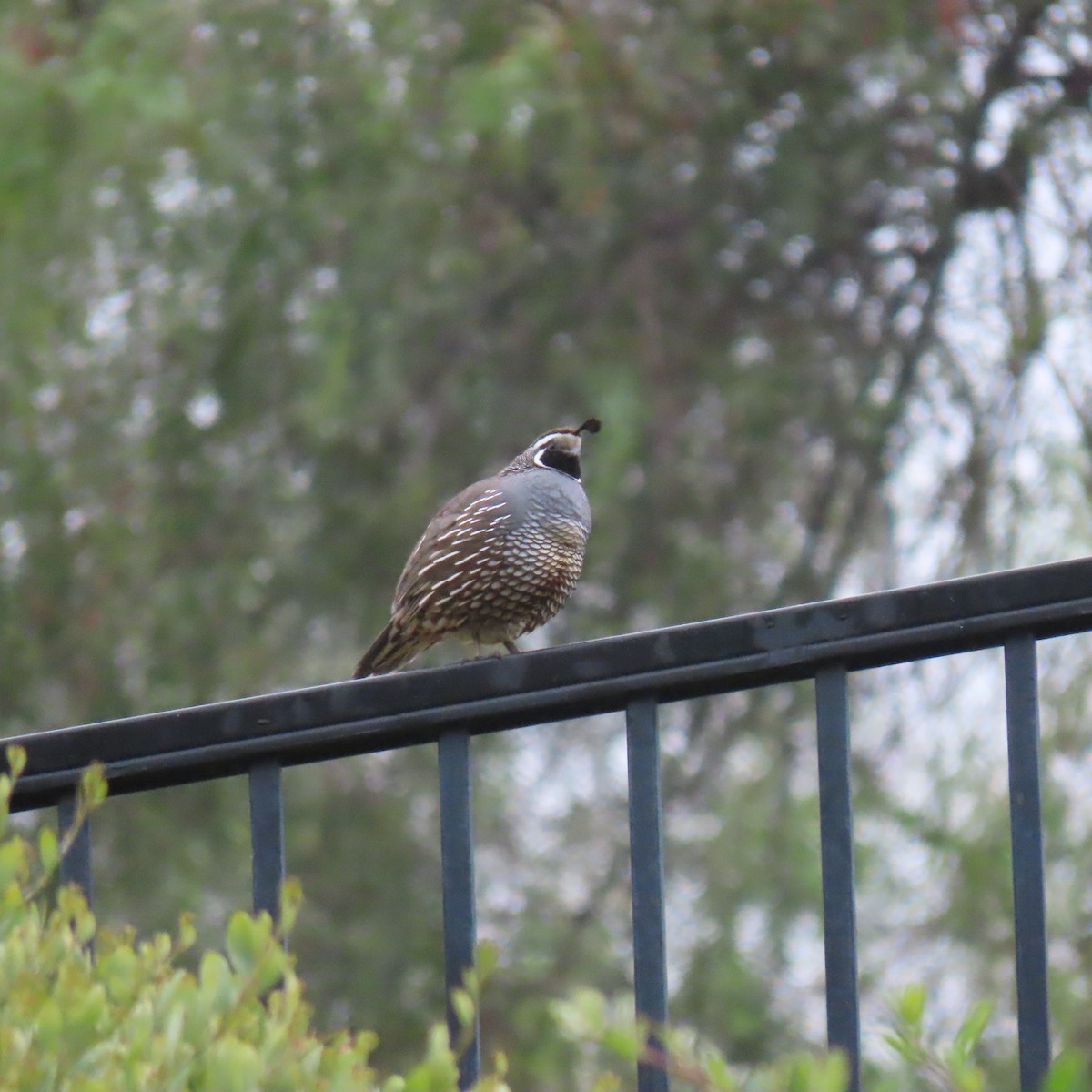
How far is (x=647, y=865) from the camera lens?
2.33 metres

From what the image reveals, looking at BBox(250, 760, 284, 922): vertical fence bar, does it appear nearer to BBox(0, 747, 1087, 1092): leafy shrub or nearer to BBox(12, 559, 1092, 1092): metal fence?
BBox(12, 559, 1092, 1092): metal fence

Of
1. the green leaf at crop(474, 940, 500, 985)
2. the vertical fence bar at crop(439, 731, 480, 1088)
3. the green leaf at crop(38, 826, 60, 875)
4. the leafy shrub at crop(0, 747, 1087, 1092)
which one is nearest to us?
the leafy shrub at crop(0, 747, 1087, 1092)

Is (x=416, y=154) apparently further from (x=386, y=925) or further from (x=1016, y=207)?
(x=386, y=925)

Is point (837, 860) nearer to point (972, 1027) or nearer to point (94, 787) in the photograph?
point (972, 1027)

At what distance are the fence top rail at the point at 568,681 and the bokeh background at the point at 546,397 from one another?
5.30 metres

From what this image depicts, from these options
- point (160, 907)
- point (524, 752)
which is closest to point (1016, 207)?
point (524, 752)

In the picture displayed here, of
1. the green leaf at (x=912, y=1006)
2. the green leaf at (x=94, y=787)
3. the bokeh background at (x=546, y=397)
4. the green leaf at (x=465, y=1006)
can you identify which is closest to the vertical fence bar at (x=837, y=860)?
the green leaf at (x=465, y=1006)

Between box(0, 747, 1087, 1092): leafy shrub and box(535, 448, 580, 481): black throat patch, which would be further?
box(535, 448, 580, 481): black throat patch

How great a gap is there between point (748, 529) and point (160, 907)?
2.81 m

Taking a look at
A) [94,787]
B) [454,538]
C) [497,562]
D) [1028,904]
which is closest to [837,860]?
[1028,904]

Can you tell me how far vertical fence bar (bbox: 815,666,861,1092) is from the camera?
2.26m

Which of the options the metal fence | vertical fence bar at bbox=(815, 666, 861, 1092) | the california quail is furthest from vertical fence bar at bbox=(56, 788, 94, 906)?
the california quail

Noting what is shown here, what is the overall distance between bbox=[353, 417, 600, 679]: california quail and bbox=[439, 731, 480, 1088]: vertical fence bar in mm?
2564

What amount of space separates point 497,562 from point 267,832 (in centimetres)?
259
